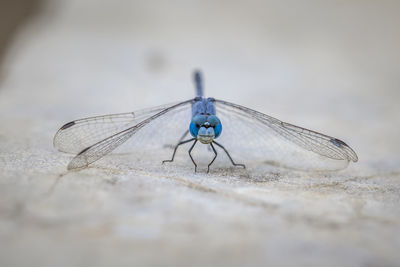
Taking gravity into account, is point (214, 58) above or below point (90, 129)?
above

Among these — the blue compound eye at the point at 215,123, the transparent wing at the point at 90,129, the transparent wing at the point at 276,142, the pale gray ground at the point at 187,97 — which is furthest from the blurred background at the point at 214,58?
the blue compound eye at the point at 215,123

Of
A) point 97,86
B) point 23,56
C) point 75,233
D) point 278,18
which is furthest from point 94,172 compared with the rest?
point 278,18

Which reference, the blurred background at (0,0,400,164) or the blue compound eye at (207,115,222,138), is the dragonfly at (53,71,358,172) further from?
the blurred background at (0,0,400,164)

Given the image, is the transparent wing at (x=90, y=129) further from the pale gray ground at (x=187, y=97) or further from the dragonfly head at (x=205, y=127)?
the dragonfly head at (x=205, y=127)

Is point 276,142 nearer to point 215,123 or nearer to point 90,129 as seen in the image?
point 215,123

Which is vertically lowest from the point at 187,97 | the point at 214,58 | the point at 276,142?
the point at 276,142

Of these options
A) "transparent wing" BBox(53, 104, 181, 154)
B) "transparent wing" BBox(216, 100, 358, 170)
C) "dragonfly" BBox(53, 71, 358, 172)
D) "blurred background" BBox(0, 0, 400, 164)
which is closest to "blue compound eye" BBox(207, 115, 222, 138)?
"dragonfly" BBox(53, 71, 358, 172)

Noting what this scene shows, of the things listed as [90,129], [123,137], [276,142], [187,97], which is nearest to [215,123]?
[276,142]
